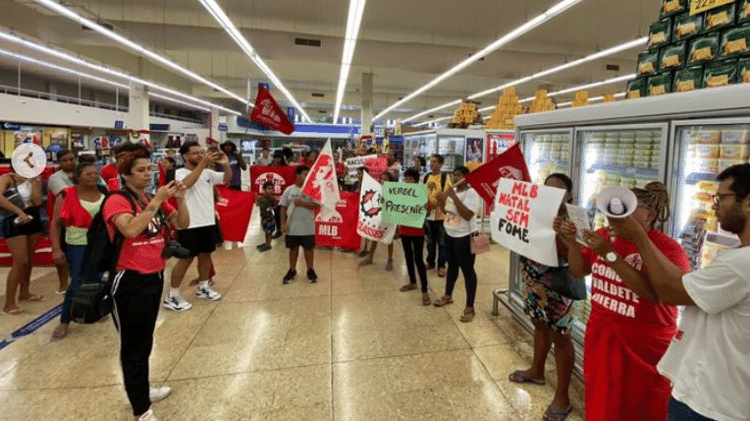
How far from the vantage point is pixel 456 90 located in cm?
2180

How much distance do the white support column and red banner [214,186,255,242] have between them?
13436 millimetres

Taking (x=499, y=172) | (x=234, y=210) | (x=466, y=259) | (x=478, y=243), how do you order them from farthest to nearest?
(x=234, y=210) → (x=466, y=259) → (x=478, y=243) → (x=499, y=172)

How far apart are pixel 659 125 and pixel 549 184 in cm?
65

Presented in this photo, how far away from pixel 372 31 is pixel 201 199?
972 centimetres

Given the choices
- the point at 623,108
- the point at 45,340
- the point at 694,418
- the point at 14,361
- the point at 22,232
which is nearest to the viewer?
the point at 694,418

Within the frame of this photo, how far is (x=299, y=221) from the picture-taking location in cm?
475

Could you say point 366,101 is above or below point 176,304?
above

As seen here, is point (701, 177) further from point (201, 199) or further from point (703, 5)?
point (201, 199)

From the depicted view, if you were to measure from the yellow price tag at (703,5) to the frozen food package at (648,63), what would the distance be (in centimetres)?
35

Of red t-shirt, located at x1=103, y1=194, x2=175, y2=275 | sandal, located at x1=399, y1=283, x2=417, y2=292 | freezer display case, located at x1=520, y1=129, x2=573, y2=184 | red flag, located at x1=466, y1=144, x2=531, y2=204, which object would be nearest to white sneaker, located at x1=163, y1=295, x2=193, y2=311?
red t-shirt, located at x1=103, y1=194, x2=175, y2=275

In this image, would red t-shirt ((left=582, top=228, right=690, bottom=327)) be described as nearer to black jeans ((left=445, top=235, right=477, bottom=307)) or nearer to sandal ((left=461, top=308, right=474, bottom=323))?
black jeans ((left=445, top=235, right=477, bottom=307))

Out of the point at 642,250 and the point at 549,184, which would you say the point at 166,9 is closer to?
the point at 549,184

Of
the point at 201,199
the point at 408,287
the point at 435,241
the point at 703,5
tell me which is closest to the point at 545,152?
the point at 703,5

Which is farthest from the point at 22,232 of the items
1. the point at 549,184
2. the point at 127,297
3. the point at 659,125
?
the point at 659,125
